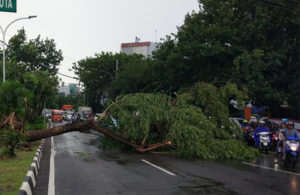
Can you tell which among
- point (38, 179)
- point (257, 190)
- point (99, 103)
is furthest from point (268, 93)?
point (99, 103)

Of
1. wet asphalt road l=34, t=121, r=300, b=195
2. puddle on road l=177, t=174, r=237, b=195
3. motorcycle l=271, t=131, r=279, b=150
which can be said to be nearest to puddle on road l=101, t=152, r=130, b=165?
wet asphalt road l=34, t=121, r=300, b=195

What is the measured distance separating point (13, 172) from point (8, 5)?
15.1 ft

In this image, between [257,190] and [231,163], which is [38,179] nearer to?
[257,190]

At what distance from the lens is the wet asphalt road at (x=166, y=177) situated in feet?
25.8

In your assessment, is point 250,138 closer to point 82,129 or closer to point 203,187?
point 82,129

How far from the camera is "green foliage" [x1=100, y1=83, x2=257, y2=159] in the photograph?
45.7ft

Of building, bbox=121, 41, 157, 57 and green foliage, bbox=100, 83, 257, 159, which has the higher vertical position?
building, bbox=121, 41, 157, 57

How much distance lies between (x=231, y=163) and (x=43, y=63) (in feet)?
137

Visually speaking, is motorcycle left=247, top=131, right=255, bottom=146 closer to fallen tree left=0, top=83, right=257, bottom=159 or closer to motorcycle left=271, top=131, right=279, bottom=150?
motorcycle left=271, top=131, right=279, bottom=150

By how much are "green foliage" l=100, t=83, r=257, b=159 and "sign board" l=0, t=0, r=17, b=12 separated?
7.01m

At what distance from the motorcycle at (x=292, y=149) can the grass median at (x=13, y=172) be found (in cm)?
878

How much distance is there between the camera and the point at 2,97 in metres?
14.6

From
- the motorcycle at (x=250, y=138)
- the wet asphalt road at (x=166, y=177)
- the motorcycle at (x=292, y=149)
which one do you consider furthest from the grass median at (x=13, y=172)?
the motorcycle at (x=250, y=138)

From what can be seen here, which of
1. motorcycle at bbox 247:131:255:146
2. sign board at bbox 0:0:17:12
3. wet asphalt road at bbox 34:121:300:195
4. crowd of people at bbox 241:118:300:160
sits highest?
sign board at bbox 0:0:17:12
